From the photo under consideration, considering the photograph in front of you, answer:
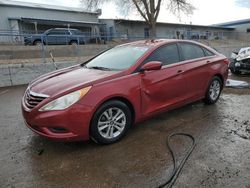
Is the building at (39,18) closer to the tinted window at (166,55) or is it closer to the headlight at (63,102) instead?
the tinted window at (166,55)

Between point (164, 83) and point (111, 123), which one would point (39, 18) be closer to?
point (164, 83)

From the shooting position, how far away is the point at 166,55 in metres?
4.51

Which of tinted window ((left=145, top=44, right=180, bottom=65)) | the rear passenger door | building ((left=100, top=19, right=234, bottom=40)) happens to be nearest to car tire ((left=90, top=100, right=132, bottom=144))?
tinted window ((left=145, top=44, right=180, bottom=65))

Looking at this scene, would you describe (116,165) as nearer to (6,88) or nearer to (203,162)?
(203,162)

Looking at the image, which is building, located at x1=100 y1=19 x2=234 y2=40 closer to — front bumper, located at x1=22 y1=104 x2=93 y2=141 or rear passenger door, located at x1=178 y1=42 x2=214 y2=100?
rear passenger door, located at x1=178 y1=42 x2=214 y2=100

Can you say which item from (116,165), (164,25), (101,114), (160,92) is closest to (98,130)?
(101,114)

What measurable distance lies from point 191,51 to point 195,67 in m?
0.40

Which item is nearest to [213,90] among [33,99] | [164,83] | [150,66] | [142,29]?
[164,83]

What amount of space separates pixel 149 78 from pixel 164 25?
3406 centimetres

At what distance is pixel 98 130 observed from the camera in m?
3.48

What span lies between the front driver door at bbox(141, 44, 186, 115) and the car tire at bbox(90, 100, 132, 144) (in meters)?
0.42

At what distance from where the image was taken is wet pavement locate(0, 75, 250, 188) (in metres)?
2.79

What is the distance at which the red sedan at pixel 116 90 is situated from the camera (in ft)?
10.7

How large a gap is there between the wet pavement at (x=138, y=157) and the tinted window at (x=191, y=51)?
1.24m
